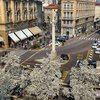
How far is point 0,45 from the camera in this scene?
78.1m

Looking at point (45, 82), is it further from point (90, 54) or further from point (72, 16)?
point (72, 16)

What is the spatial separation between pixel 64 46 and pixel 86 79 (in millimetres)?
49157

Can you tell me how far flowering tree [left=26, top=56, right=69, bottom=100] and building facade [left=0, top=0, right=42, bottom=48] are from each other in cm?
4395

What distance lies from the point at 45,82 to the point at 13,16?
50.3 meters

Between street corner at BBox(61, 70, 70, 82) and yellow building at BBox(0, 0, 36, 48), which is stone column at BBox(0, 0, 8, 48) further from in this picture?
street corner at BBox(61, 70, 70, 82)

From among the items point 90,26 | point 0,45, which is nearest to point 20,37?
point 0,45

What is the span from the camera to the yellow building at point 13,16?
74.6 metres

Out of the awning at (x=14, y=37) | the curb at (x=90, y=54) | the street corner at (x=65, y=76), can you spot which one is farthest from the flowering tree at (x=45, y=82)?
the awning at (x=14, y=37)

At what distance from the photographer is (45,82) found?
33625 millimetres

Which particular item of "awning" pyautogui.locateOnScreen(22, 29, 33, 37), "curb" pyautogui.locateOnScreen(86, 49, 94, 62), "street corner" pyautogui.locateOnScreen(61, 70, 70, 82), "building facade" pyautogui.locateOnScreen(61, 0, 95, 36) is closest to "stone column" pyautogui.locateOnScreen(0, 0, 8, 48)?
"awning" pyautogui.locateOnScreen(22, 29, 33, 37)

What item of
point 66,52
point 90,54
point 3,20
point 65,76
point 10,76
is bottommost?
point 66,52

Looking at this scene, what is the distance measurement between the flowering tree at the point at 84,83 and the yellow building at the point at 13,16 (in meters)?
44.5

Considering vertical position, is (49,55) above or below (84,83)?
above

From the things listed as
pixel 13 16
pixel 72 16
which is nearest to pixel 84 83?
pixel 13 16
